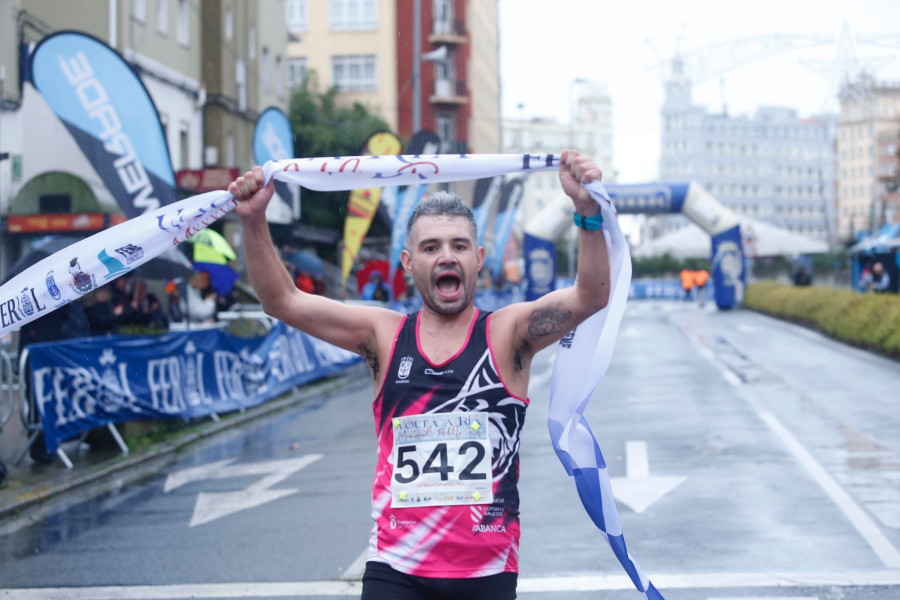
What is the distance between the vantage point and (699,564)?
6664 mm

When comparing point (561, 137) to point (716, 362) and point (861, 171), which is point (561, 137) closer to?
point (861, 171)

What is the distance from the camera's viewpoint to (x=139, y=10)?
26422 millimetres

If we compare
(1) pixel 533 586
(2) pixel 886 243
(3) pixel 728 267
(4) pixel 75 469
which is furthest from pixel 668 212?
(1) pixel 533 586

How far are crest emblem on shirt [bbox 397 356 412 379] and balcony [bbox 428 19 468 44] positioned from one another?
58475 millimetres

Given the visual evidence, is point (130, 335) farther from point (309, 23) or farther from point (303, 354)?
point (309, 23)

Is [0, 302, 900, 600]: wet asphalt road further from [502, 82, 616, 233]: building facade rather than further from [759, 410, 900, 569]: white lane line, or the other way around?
[502, 82, 616, 233]: building facade

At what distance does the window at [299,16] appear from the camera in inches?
2457

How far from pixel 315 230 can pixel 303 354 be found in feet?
75.4

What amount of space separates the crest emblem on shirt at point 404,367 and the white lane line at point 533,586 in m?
3.10

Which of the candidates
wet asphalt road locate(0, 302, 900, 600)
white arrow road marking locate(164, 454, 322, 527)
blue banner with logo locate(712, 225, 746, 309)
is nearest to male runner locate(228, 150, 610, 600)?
wet asphalt road locate(0, 302, 900, 600)

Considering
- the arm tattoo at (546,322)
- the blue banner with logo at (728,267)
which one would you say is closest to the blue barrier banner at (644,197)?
the blue banner with logo at (728,267)

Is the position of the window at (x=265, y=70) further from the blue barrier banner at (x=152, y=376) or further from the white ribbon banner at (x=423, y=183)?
the white ribbon banner at (x=423, y=183)

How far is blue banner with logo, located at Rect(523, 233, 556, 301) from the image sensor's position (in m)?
43.1

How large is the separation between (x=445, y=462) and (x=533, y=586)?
3146mm
